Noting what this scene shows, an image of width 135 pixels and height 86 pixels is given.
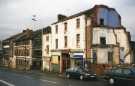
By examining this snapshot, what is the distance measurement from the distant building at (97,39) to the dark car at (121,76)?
50.3 feet

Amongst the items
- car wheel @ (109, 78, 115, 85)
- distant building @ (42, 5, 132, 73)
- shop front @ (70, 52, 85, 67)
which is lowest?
car wheel @ (109, 78, 115, 85)

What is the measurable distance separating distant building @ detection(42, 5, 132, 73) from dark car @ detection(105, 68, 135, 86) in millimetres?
15345

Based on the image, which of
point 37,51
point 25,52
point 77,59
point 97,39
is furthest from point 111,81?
point 25,52

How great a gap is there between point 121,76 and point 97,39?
60.0ft

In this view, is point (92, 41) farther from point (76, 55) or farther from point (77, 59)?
point (77, 59)

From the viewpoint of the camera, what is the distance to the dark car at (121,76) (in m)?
25.1

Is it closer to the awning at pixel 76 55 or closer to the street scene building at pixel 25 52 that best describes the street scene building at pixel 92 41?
the awning at pixel 76 55

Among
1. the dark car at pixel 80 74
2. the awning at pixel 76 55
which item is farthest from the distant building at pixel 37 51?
the dark car at pixel 80 74

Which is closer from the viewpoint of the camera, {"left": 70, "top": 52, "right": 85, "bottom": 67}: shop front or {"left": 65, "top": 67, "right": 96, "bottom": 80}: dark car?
{"left": 65, "top": 67, "right": 96, "bottom": 80}: dark car

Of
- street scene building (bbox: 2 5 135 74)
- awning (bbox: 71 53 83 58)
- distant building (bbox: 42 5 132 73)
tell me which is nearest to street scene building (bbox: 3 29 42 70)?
street scene building (bbox: 2 5 135 74)

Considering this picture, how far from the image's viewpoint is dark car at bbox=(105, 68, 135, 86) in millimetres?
25109

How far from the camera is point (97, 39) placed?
144ft

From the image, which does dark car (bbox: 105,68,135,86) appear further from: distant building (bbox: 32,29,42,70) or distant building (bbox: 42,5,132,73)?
distant building (bbox: 32,29,42,70)

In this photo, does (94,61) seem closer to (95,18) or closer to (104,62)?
(104,62)
